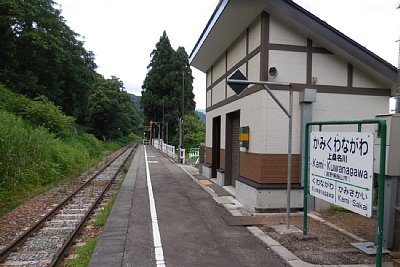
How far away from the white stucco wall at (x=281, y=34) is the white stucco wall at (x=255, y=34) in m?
0.37

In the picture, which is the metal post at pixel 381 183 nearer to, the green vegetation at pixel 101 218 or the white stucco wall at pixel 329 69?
the white stucco wall at pixel 329 69

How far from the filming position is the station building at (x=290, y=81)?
8469 millimetres

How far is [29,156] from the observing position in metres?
12.8

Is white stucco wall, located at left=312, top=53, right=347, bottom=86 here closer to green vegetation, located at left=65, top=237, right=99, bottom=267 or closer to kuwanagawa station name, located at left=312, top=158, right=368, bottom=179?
kuwanagawa station name, located at left=312, top=158, right=368, bottom=179

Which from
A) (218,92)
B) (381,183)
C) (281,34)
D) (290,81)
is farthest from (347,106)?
(218,92)

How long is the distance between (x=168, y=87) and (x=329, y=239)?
46.4 meters

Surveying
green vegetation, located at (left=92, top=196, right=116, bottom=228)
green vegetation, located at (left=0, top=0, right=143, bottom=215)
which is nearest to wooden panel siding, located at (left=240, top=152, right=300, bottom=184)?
green vegetation, located at (left=92, top=196, right=116, bottom=228)

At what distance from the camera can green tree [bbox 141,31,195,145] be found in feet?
163

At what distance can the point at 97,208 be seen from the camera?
31.8ft

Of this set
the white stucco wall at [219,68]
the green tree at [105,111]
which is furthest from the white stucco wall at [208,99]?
the green tree at [105,111]

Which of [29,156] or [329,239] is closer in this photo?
[329,239]

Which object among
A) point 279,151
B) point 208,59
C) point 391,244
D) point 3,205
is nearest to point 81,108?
point 208,59

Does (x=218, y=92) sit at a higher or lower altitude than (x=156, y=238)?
higher

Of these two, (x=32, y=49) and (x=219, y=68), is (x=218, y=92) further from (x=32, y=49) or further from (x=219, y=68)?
(x=32, y=49)
